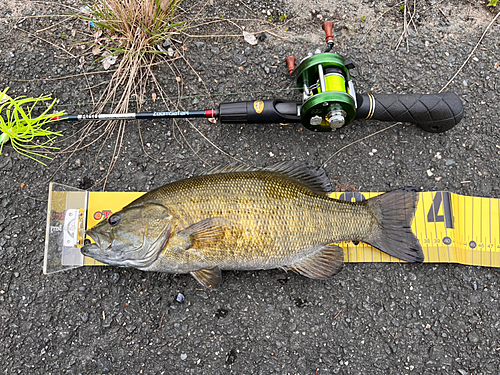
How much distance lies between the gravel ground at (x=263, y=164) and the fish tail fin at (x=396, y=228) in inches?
12.2

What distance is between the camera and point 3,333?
110 inches

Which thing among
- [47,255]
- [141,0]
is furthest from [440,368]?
[141,0]

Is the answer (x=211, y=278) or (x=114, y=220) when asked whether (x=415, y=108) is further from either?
(x=114, y=220)

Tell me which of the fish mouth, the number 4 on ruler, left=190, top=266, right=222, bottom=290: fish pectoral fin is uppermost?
the number 4 on ruler

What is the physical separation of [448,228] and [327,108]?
1498 millimetres

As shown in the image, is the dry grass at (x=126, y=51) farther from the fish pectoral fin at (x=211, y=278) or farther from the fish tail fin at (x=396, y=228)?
the fish tail fin at (x=396, y=228)

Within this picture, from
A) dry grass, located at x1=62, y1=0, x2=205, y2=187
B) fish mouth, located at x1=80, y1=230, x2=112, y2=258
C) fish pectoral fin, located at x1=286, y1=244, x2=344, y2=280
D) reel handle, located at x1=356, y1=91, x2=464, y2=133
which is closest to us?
fish mouth, located at x1=80, y1=230, x2=112, y2=258

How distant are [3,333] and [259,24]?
3694 mm

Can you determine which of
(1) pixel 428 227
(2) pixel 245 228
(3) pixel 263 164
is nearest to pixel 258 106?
(3) pixel 263 164

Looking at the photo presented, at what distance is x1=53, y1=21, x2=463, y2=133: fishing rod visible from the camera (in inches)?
103

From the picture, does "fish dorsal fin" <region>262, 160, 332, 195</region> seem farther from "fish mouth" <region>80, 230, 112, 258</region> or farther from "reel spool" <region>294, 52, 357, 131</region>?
"fish mouth" <region>80, 230, 112, 258</region>

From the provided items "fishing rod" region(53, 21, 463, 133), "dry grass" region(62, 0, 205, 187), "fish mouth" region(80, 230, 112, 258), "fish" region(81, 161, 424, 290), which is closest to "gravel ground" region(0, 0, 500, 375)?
"dry grass" region(62, 0, 205, 187)

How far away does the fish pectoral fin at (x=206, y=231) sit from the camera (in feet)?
7.82

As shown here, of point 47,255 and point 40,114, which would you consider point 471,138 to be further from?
point 40,114
